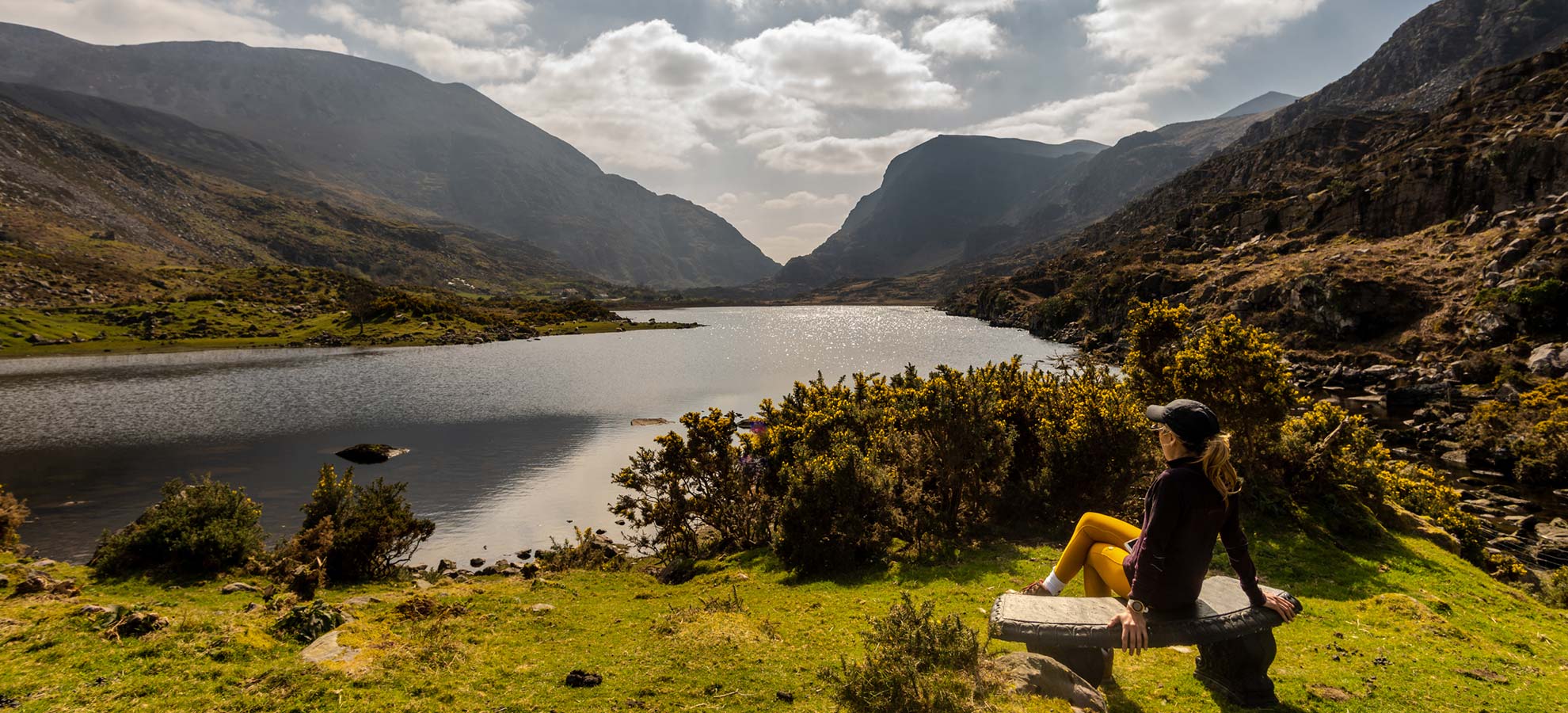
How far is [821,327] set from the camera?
165 meters

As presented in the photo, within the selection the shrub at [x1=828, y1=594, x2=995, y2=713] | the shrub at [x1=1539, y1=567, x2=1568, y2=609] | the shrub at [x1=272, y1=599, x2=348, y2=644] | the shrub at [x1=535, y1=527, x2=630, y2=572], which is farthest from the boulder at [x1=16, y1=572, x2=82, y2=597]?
the shrub at [x1=1539, y1=567, x2=1568, y2=609]

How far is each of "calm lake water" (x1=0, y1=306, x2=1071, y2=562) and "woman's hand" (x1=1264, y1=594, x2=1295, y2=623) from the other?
2307 centimetres

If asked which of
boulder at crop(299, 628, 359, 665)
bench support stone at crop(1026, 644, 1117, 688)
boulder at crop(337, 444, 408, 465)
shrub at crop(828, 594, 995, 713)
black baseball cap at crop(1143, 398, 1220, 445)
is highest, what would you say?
black baseball cap at crop(1143, 398, 1220, 445)

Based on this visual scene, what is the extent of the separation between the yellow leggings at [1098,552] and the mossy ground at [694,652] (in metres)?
1.38

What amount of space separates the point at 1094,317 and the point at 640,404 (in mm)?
100511

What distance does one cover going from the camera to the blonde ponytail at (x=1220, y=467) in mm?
5691

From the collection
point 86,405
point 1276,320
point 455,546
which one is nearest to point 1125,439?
point 455,546

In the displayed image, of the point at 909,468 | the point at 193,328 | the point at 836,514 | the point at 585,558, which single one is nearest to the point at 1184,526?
the point at 836,514

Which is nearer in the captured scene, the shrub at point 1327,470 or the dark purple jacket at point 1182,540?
the dark purple jacket at point 1182,540

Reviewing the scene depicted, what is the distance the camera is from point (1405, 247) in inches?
2749

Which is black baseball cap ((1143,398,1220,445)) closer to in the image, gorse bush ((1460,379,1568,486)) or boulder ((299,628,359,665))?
boulder ((299,628,359,665))

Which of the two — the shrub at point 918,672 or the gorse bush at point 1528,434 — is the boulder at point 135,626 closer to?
the shrub at point 918,672

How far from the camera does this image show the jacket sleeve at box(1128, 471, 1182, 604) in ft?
19.5

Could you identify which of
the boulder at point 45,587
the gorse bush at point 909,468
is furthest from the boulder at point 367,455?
the boulder at point 45,587
